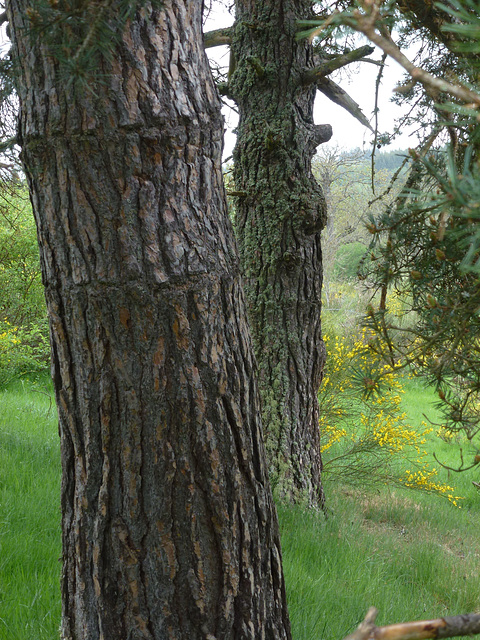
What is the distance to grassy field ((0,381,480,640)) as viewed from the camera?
250cm

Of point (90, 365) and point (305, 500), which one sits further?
point (305, 500)

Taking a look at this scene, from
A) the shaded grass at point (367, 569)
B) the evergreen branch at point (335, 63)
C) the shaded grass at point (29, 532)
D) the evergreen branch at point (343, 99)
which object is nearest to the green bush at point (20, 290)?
the shaded grass at point (29, 532)

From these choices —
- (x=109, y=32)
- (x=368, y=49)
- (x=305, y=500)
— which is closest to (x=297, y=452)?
(x=305, y=500)

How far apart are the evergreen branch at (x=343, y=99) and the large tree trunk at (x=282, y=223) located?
1.82 feet

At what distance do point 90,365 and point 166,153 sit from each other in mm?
669

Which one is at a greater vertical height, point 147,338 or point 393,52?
point 393,52

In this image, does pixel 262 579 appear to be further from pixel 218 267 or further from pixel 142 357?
pixel 218 267

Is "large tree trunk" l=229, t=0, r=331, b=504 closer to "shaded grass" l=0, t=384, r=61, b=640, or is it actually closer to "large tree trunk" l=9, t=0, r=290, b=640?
"shaded grass" l=0, t=384, r=61, b=640

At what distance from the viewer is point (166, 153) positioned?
1.55 metres

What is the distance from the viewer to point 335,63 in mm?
3691

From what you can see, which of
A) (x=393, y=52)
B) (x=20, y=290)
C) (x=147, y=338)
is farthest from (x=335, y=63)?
(x=20, y=290)

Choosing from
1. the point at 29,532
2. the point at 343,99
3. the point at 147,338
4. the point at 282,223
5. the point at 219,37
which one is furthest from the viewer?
the point at 343,99

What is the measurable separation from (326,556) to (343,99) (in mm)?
3712

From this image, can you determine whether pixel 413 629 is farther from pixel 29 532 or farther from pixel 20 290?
pixel 20 290
